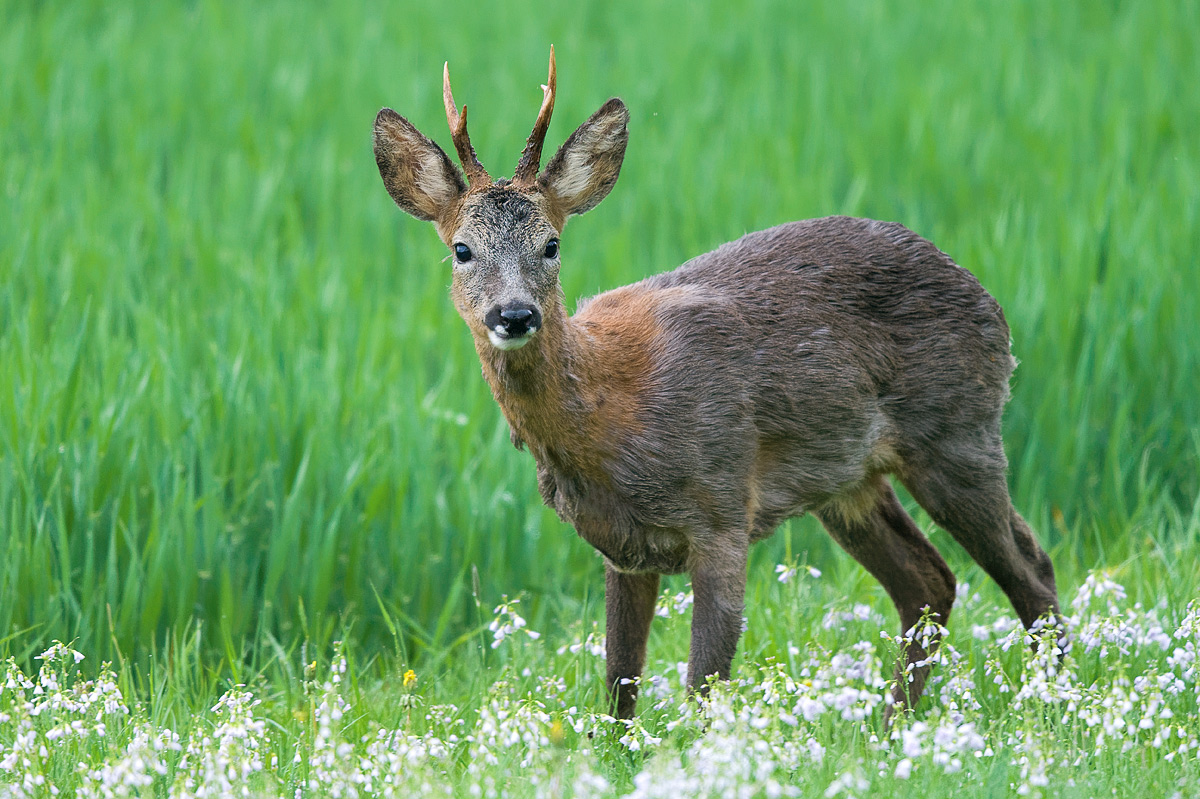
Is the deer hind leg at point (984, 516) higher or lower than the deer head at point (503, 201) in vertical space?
lower

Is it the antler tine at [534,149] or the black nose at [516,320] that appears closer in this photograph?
the black nose at [516,320]

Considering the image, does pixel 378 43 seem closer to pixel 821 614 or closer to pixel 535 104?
pixel 535 104

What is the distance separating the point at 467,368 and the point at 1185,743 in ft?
13.1

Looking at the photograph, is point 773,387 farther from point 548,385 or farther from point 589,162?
point 589,162

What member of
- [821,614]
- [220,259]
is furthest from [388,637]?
[220,259]

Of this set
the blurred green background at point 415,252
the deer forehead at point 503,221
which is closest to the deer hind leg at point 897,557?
the blurred green background at point 415,252

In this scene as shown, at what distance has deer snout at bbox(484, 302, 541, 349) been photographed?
3.95 m

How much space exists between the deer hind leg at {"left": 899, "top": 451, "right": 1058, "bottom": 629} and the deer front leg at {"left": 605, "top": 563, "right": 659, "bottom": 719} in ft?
3.20

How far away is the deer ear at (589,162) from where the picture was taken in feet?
14.4

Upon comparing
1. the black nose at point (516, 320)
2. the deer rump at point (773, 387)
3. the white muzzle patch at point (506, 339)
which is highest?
the black nose at point (516, 320)

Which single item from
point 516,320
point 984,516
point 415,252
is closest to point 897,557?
point 984,516

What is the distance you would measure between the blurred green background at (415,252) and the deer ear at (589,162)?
4.76 ft

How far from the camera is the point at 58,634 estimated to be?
16.5ft

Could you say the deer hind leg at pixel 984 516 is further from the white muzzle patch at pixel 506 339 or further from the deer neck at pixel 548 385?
the white muzzle patch at pixel 506 339
